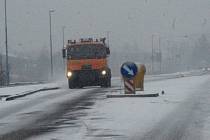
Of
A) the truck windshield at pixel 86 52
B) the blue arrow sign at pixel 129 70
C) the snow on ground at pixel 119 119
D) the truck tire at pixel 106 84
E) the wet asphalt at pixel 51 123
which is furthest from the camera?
the truck tire at pixel 106 84

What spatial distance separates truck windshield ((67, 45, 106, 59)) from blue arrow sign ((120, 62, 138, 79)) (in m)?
10.6

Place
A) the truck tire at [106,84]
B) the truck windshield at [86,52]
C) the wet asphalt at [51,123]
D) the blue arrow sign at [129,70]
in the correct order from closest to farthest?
the wet asphalt at [51,123], the blue arrow sign at [129,70], the truck windshield at [86,52], the truck tire at [106,84]

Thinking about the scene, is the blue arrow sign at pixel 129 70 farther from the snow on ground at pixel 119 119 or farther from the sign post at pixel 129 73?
the snow on ground at pixel 119 119

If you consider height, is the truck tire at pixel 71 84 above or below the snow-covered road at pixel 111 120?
below

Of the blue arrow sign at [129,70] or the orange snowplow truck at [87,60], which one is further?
the orange snowplow truck at [87,60]

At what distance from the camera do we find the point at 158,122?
15.0m

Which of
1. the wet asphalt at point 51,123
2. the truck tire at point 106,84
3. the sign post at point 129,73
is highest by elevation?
the sign post at point 129,73

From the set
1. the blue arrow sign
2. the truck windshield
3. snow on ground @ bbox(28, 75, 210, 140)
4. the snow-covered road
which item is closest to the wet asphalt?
the snow-covered road

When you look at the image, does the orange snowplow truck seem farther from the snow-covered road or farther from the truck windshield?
the snow-covered road

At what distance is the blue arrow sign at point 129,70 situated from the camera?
25.0 metres

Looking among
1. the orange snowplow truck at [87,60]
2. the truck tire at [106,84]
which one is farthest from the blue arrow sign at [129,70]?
the truck tire at [106,84]

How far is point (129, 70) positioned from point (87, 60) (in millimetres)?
10934

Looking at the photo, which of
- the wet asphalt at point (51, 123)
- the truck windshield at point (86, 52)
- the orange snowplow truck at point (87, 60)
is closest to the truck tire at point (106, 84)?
the orange snowplow truck at point (87, 60)

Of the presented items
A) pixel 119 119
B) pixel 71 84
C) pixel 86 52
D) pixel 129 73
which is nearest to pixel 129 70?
pixel 129 73
